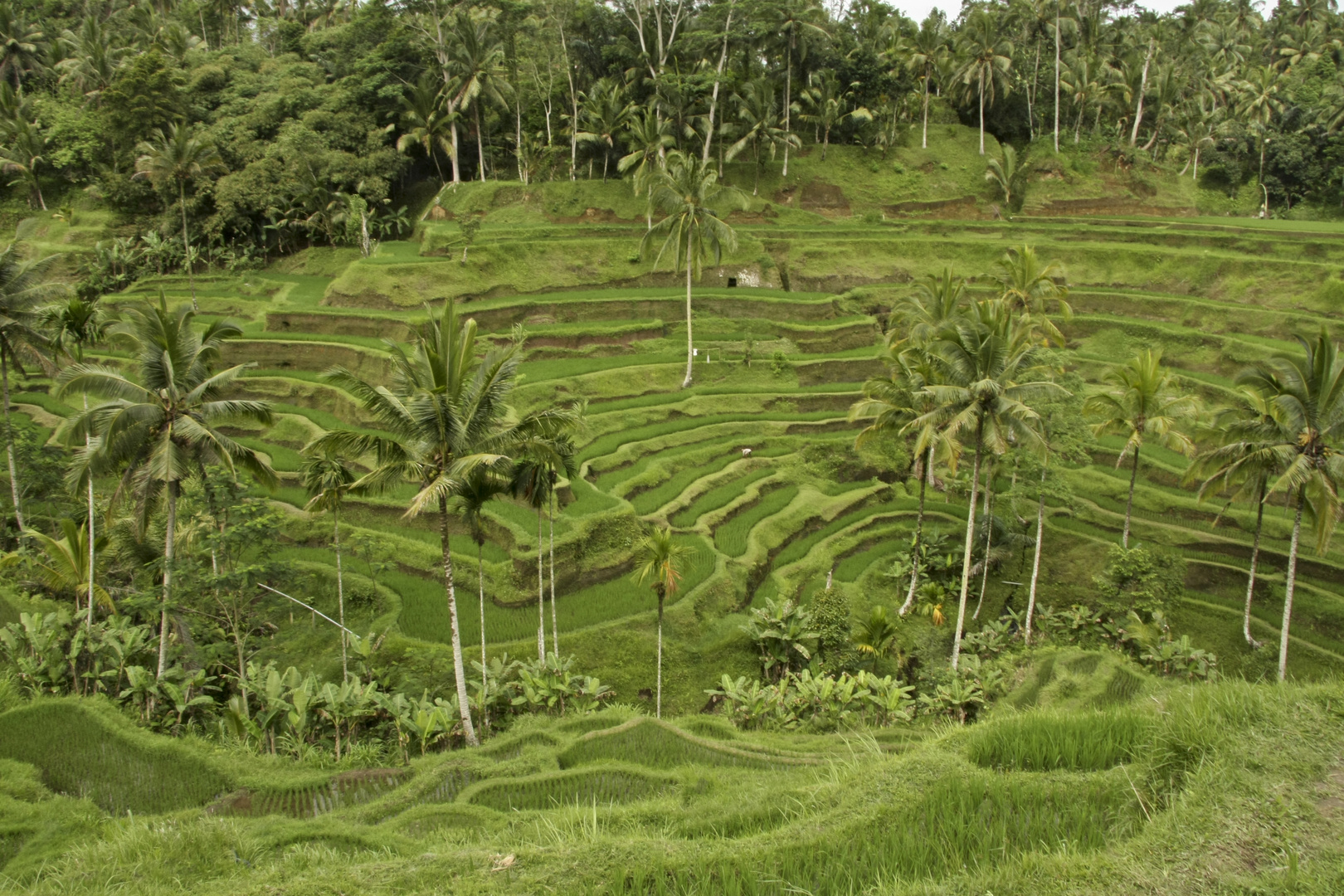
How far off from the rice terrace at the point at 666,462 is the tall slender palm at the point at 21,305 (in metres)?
0.13

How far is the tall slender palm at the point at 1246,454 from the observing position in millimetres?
16969

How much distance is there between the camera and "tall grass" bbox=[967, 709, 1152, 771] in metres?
8.38

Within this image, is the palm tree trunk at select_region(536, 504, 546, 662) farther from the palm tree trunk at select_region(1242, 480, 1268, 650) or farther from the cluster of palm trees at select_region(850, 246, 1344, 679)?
the palm tree trunk at select_region(1242, 480, 1268, 650)

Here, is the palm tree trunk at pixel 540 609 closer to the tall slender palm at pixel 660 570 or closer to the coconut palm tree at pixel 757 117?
the tall slender palm at pixel 660 570

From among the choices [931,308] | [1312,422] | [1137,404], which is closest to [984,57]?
[931,308]

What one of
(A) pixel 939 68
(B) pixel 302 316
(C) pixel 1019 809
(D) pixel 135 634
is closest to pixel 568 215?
(B) pixel 302 316

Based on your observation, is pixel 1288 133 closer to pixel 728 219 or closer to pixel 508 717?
pixel 728 219

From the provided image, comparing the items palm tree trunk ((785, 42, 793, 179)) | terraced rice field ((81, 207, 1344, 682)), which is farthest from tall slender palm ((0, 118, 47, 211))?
palm tree trunk ((785, 42, 793, 179))

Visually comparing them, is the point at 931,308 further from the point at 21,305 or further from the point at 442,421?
the point at 21,305

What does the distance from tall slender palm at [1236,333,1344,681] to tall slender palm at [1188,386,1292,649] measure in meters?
0.22

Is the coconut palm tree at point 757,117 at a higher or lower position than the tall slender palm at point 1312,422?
higher

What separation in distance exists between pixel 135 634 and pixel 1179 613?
896 inches

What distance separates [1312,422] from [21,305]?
89.6 feet

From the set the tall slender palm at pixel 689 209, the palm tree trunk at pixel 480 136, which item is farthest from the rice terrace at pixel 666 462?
the palm tree trunk at pixel 480 136
